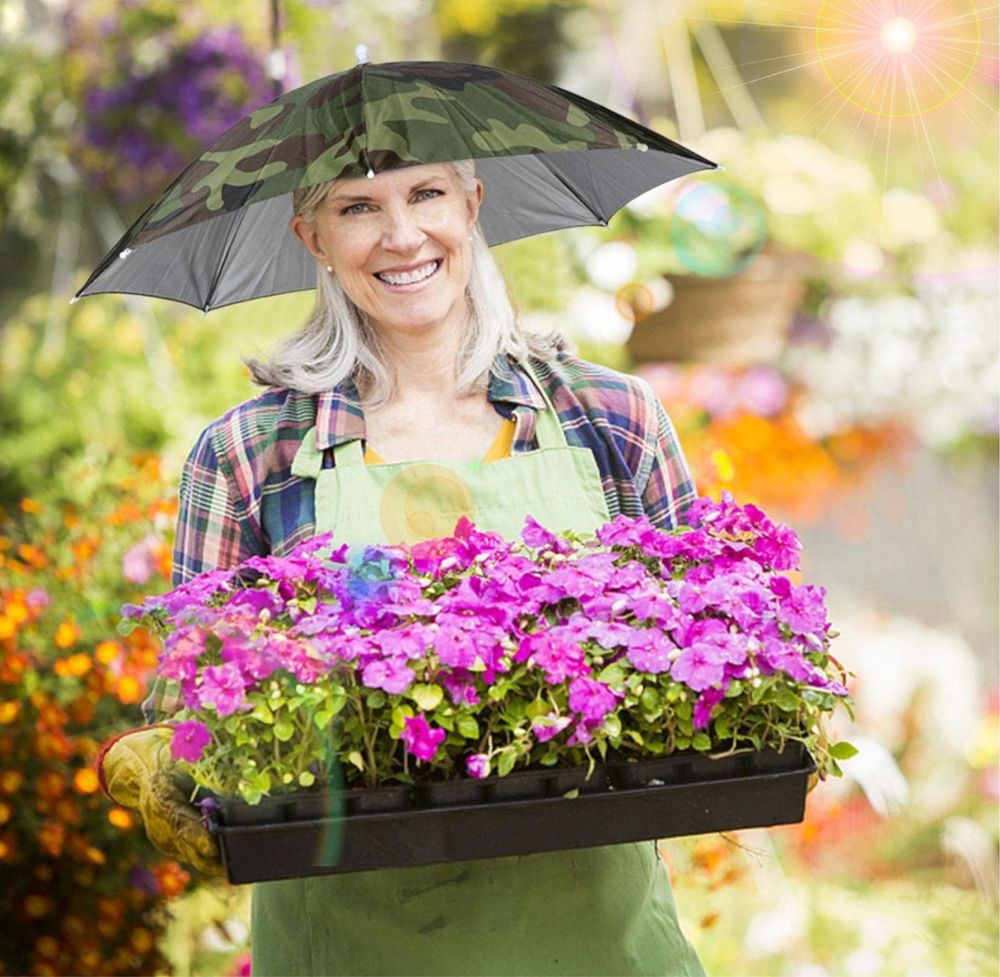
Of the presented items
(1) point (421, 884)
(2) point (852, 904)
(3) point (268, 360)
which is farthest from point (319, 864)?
(2) point (852, 904)

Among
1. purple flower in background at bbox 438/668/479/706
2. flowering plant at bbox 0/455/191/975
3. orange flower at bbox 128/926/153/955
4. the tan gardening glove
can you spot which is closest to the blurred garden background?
flowering plant at bbox 0/455/191/975

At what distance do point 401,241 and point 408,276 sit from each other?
0.20ft

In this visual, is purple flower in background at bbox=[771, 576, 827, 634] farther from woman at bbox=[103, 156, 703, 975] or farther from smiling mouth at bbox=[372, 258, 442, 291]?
smiling mouth at bbox=[372, 258, 442, 291]

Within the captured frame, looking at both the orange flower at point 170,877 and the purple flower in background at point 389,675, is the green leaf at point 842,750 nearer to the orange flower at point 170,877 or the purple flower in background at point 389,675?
the purple flower in background at point 389,675

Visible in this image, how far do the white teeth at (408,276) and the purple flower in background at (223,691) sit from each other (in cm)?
63

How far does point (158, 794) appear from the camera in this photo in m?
1.57

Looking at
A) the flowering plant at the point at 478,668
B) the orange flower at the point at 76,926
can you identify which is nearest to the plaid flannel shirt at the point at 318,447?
the flowering plant at the point at 478,668

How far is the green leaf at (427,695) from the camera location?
1384 millimetres

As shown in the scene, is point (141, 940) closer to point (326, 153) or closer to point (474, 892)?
point (474, 892)

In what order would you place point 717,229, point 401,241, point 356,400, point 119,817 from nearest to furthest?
point 401,241 < point 356,400 < point 119,817 < point 717,229

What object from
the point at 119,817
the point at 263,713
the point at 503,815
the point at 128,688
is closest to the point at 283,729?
the point at 263,713

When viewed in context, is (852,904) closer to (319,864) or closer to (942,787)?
(942,787)

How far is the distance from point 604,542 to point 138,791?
0.60 meters

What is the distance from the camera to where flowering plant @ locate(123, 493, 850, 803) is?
1.40 m
